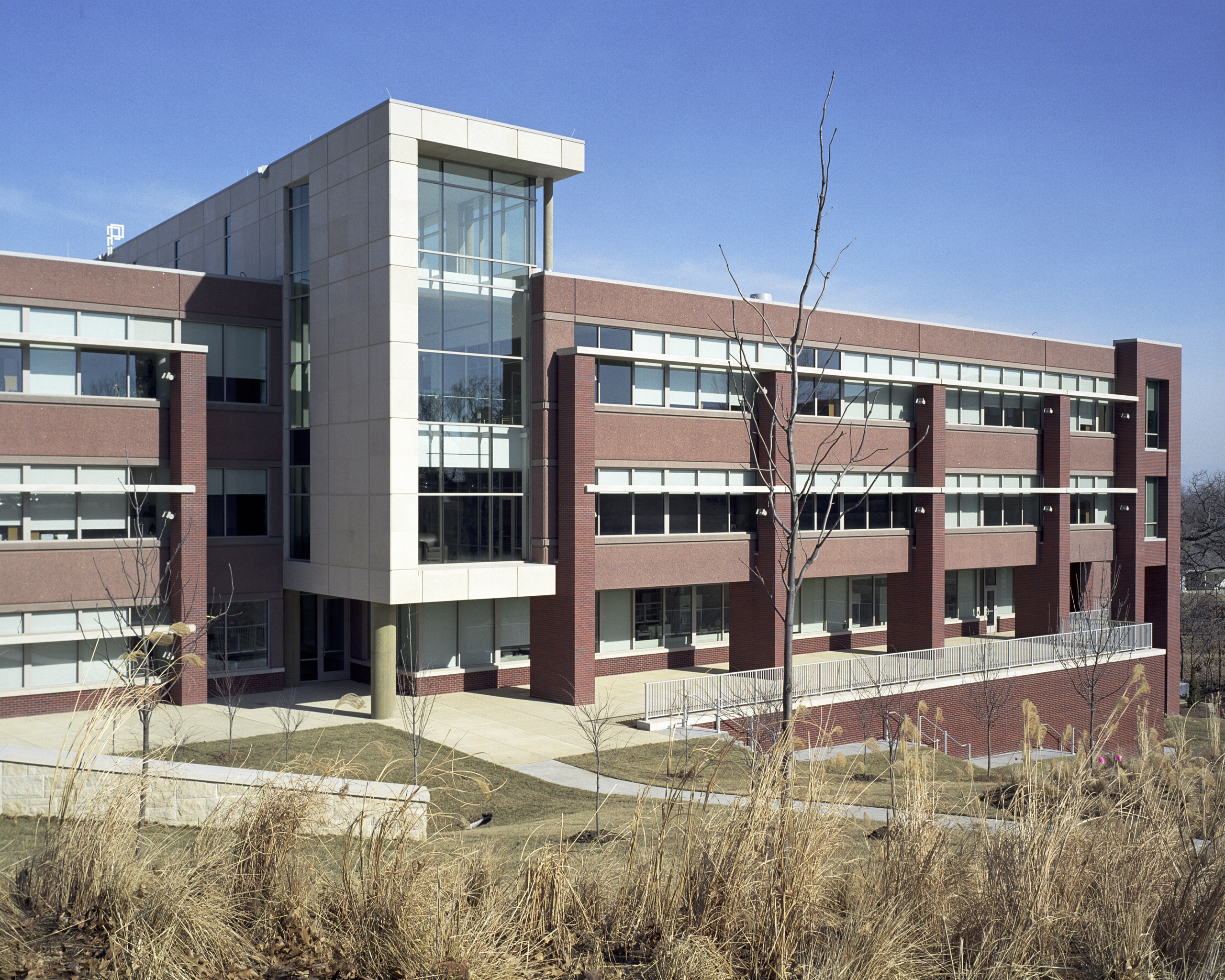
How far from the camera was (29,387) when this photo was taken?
24.0m

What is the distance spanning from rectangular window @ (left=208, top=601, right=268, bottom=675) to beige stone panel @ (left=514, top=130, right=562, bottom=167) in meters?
14.1

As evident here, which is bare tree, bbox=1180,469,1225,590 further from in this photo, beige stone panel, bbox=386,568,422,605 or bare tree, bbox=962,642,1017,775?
beige stone panel, bbox=386,568,422,605

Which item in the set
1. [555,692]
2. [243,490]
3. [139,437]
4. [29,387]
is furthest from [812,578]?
[29,387]

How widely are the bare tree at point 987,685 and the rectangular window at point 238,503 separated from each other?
2035cm

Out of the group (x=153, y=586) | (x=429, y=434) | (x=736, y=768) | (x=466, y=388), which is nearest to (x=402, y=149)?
(x=466, y=388)

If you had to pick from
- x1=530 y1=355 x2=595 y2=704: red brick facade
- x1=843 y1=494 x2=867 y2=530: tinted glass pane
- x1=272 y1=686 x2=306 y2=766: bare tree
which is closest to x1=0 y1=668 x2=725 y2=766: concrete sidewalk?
x1=272 y1=686 x2=306 y2=766: bare tree

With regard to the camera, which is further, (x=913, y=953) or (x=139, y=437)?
(x=139, y=437)

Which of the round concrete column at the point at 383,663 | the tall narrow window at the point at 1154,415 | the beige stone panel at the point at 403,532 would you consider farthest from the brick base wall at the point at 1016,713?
the tall narrow window at the point at 1154,415

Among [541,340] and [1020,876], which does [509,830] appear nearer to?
[1020,876]

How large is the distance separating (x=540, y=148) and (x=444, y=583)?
11.6 meters

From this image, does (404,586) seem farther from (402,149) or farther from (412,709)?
(402,149)

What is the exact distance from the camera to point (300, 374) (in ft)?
92.4

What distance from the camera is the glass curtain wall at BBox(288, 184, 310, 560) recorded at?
2791cm

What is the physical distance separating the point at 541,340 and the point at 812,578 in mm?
13869
